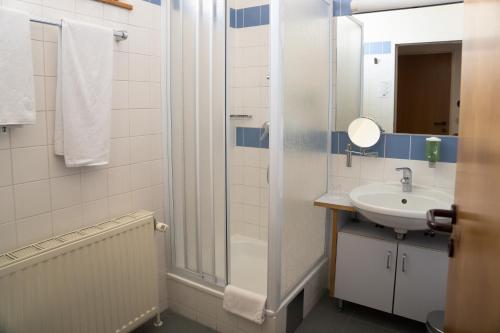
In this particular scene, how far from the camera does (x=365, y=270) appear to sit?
237 centimetres

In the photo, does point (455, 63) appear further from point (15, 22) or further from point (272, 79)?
point (15, 22)

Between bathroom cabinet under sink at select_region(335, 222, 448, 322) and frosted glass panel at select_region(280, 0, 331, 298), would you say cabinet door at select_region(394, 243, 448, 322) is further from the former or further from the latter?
frosted glass panel at select_region(280, 0, 331, 298)

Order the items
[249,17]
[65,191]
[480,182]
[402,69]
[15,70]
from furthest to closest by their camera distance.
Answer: [249,17], [402,69], [65,191], [15,70], [480,182]

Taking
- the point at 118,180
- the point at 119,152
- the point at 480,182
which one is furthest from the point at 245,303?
the point at 480,182

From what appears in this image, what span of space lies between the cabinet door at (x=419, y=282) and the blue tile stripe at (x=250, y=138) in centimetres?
123

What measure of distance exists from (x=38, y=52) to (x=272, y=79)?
1058mm

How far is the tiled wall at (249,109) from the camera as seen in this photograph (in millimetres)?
2900

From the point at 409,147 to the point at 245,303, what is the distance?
4.46 ft

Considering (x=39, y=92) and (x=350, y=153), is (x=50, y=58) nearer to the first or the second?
(x=39, y=92)

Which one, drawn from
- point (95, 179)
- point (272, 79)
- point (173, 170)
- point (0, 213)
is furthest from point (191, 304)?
point (272, 79)

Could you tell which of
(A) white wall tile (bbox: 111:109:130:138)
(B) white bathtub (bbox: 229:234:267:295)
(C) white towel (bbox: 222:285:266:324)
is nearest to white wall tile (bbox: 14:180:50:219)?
(A) white wall tile (bbox: 111:109:130:138)

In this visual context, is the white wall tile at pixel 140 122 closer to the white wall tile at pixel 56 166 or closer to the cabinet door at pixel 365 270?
the white wall tile at pixel 56 166

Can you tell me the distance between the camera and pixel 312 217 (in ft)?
8.23

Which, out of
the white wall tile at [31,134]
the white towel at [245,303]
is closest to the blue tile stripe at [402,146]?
the white towel at [245,303]
